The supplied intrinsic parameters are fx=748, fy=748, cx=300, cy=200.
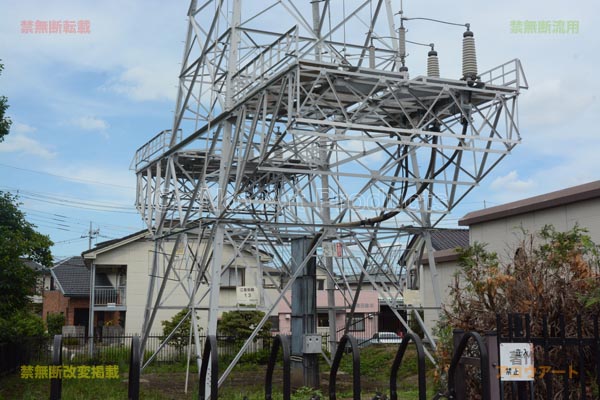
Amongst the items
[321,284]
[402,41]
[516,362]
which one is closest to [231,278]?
[321,284]

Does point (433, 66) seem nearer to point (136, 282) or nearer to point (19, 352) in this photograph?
point (19, 352)

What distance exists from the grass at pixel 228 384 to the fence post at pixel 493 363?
9776 millimetres

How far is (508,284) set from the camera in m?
10.6

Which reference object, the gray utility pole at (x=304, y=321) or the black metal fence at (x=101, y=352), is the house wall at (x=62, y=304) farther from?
the gray utility pole at (x=304, y=321)

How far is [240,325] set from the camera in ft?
125

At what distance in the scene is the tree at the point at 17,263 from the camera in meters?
23.0

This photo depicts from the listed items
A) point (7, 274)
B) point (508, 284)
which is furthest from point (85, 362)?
point (508, 284)

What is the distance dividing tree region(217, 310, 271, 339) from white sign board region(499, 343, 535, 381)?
99.2 feet

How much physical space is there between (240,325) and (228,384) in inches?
484

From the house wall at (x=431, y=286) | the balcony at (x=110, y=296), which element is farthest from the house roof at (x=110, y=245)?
the house wall at (x=431, y=286)

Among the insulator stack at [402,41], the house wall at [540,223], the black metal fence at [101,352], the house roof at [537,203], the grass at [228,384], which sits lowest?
the grass at [228,384]

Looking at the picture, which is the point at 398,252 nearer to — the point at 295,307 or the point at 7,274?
the point at 295,307

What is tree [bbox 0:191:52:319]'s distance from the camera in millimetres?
23022

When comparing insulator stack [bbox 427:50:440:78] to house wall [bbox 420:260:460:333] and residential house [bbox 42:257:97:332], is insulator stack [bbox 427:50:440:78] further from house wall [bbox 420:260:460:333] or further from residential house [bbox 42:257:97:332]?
residential house [bbox 42:257:97:332]
